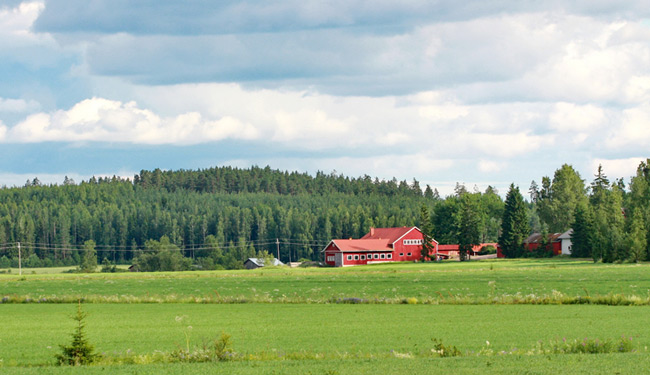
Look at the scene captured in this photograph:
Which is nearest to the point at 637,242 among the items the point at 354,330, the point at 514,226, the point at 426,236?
the point at 514,226

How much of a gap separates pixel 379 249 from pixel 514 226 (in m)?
23.0

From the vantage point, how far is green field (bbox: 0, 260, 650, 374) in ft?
62.4

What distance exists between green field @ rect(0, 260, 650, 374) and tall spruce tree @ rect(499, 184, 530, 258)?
229 feet

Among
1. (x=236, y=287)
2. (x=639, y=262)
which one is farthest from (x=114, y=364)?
(x=639, y=262)

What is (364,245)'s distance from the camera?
12706cm

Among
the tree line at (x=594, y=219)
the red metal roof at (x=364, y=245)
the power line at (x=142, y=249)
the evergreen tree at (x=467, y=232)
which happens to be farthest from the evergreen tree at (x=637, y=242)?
the power line at (x=142, y=249)

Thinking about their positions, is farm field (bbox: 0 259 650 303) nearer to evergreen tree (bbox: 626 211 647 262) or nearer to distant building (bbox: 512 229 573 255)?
evergreen tree (bbox: 626 211 647 262)

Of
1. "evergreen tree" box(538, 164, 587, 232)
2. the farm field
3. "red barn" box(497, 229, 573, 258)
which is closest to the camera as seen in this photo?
the farm field

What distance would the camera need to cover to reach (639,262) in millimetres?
84875

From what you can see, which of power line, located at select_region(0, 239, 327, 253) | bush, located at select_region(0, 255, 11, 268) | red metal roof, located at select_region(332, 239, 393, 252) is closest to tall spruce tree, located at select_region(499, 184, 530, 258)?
red metal roof, located at select_region(332, 239, 393, 252)

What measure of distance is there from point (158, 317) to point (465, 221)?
94424mm

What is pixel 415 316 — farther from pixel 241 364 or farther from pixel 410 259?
pixel 410 259

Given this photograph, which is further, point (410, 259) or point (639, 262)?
point (410, 259)

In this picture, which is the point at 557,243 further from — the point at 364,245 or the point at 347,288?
the point at 347,288
